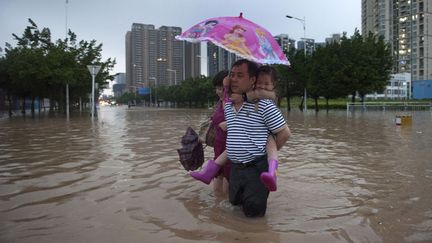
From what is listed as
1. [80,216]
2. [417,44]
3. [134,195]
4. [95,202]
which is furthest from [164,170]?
[417,44]

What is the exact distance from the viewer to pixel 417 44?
13338 centimetres

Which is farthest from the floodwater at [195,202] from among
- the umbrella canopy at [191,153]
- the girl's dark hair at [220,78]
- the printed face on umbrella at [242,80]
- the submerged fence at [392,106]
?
the submerged fence at [392,106]

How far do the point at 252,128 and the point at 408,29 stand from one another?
14734 cm

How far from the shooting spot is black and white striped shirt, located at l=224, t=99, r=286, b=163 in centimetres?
445

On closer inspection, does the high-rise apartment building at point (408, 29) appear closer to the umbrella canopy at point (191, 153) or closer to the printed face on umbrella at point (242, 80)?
the umbrella canopy at point (191, 153)

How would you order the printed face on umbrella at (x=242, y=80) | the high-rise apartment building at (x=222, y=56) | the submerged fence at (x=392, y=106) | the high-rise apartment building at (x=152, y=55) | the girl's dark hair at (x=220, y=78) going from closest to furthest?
the printed face on umbrella at (x=242, y=80) → the girl's dark hair at (x=220, y=78) → the high-rise apartment building at (x=222, y=56) → the submerged fence at (x=392, y=106) → the high-rise apartment building at (x=152, y=55)

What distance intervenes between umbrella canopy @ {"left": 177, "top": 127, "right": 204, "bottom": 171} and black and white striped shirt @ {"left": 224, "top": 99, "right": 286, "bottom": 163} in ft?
2.97

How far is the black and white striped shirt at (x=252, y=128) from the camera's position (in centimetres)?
445

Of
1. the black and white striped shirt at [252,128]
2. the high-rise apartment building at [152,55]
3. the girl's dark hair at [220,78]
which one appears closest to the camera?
the black and white striped shirt at [252,128]

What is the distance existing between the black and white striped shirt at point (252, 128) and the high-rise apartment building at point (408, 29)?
135578mm

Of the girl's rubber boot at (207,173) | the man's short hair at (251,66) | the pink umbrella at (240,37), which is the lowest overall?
the girl's rubber boot at (207,173)

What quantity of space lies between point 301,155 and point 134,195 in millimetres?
5134

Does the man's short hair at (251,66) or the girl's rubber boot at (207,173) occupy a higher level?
the man's short hair at (251,66)

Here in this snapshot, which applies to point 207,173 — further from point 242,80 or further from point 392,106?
point 392,106
